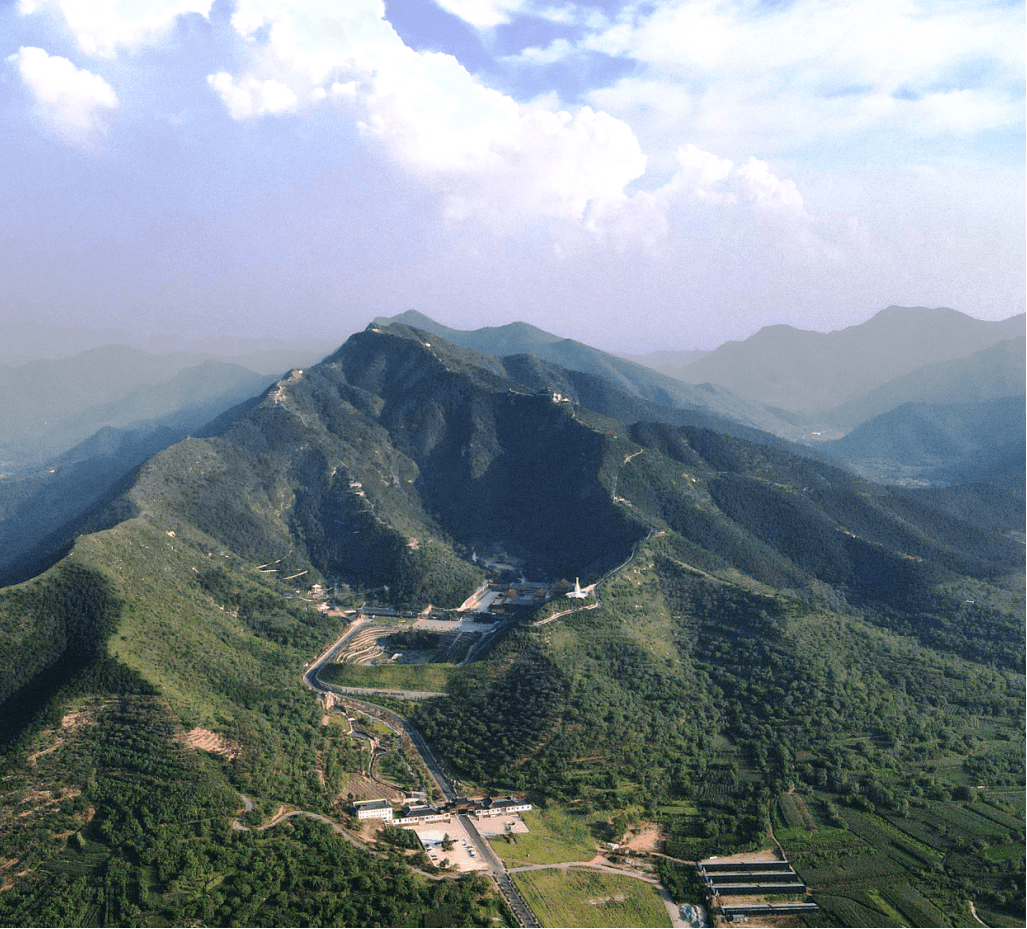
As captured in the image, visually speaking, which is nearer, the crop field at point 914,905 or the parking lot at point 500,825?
the crop field at point 914,905

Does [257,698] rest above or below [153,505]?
below

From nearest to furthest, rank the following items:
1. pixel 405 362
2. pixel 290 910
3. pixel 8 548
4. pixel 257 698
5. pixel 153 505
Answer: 1. pixel 290 910
2. pixel 257 698
3. pixel 153 505
4. pixel 8 548
5. pixel 405 362

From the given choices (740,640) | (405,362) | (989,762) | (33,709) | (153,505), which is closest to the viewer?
(33,709)

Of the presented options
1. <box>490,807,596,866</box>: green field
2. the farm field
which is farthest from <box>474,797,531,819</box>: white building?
the farm field

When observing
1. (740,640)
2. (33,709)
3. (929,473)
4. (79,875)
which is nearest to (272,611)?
(33,709)

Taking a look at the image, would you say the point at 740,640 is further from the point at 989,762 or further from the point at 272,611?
the point at 272,611

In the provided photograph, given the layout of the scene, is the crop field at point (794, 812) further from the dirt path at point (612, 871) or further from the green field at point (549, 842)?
the green field at point (549, 842)

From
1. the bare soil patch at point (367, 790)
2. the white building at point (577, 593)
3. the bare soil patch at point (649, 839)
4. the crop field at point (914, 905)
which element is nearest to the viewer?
the crop field at point (914, 905)

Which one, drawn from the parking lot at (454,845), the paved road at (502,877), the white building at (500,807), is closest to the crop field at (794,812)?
the white building at (500,807)

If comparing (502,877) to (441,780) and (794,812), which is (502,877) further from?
(794,812)
